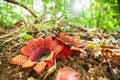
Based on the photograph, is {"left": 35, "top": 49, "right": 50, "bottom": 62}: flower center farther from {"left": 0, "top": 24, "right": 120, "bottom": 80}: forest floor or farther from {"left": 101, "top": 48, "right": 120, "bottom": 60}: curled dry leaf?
{"left": 101, "top": 48, "right": 120, "bottom": 60}: curled dry leaf

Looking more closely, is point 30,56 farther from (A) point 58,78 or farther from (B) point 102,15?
(B) point 102,15

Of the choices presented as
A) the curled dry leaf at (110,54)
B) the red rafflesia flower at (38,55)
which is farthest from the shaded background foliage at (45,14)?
the curled dry leaf at (110,54)

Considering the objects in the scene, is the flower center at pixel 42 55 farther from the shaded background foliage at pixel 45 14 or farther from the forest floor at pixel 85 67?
the shaded background foliage at pixel 45 14

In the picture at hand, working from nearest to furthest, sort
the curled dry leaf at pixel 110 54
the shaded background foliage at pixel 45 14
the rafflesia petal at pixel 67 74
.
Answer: the rafflesia petal at pixel 67 74 < the curled dry leaf at pixel 110 54 < the shaded background foliage at pixel 45 14

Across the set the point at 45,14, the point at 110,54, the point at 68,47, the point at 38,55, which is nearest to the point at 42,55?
the point at 38,55

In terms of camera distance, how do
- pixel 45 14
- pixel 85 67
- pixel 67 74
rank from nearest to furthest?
1. pixel 67 74
2. pixel 85 67
3. pixel 45 14

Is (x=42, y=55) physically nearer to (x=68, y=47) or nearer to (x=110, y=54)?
(x=68, y=47)
